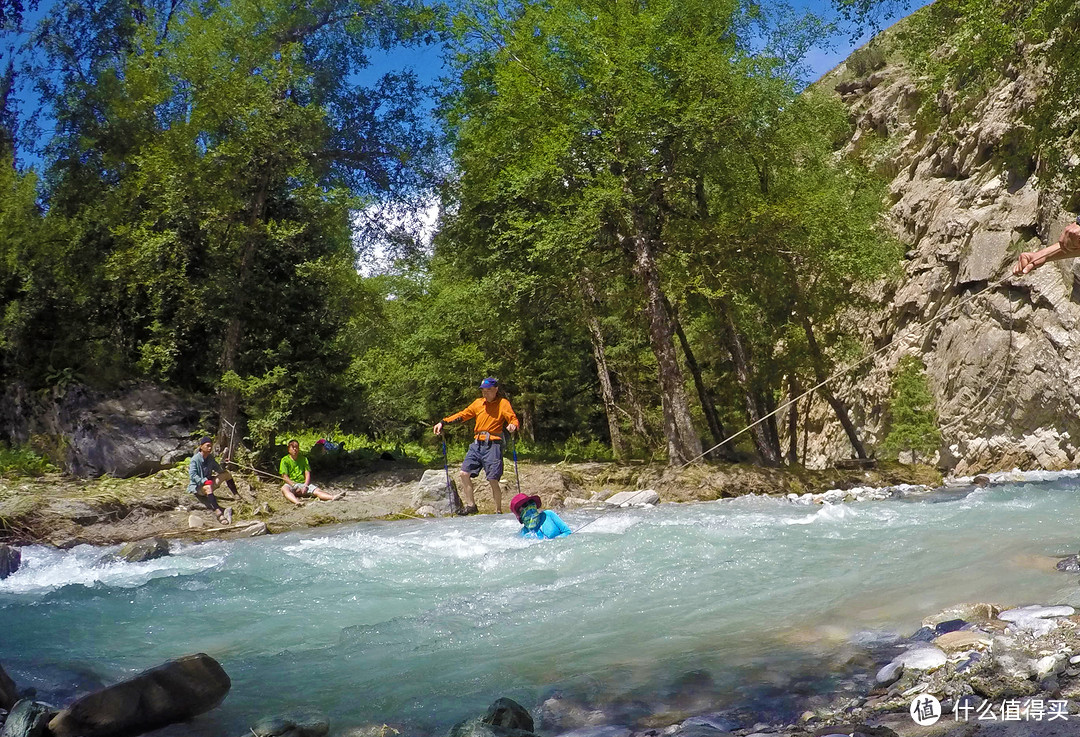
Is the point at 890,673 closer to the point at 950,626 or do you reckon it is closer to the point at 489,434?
the point at 950,626

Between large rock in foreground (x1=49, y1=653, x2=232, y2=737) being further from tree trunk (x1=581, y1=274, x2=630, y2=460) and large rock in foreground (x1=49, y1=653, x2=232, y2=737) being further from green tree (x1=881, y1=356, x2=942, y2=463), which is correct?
green tree (x1=881, y1=356, x2=942, y2=463)

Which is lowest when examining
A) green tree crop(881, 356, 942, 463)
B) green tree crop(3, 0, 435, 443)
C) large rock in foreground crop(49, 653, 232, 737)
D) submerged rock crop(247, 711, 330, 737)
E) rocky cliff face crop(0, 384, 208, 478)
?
green tree crop(881, 356, 942, 463)

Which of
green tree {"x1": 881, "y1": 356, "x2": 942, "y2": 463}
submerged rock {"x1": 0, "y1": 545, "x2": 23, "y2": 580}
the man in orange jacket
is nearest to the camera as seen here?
submerged rock {"x1": 0, "y1": 545, "x2": 23, "y2": 580}

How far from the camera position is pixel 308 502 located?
16.2 metres

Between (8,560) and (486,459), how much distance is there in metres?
6.52

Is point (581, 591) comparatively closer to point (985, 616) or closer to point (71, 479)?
point (985, 616)

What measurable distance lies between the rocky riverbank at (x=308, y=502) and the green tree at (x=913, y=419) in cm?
839

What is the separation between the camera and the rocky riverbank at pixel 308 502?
1340 centimetres

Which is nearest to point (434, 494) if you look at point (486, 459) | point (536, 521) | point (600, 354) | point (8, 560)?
point (486, 459)

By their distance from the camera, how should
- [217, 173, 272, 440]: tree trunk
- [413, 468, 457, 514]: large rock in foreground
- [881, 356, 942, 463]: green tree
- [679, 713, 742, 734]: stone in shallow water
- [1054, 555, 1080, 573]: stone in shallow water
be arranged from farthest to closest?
[881, 356, 942, 463]: green tree → [217, 173, 272, 440]: tree trunk → [413, 468, 457, 514]: large rock in foreground → [1054, 555, 1080, 573]: stone in shallow water → [679, 713, 742, 734]: stone in shallow water

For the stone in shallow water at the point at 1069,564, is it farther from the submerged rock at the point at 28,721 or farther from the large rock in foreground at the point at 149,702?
the submerged rock at the point at 28,721

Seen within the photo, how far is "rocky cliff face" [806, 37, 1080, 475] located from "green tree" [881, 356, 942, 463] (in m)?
0.95

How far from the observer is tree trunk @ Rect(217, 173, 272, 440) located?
18906mm

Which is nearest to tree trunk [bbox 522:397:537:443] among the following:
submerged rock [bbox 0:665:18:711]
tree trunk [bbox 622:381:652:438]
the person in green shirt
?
tree trunk [bbox 622:381:652:438]
